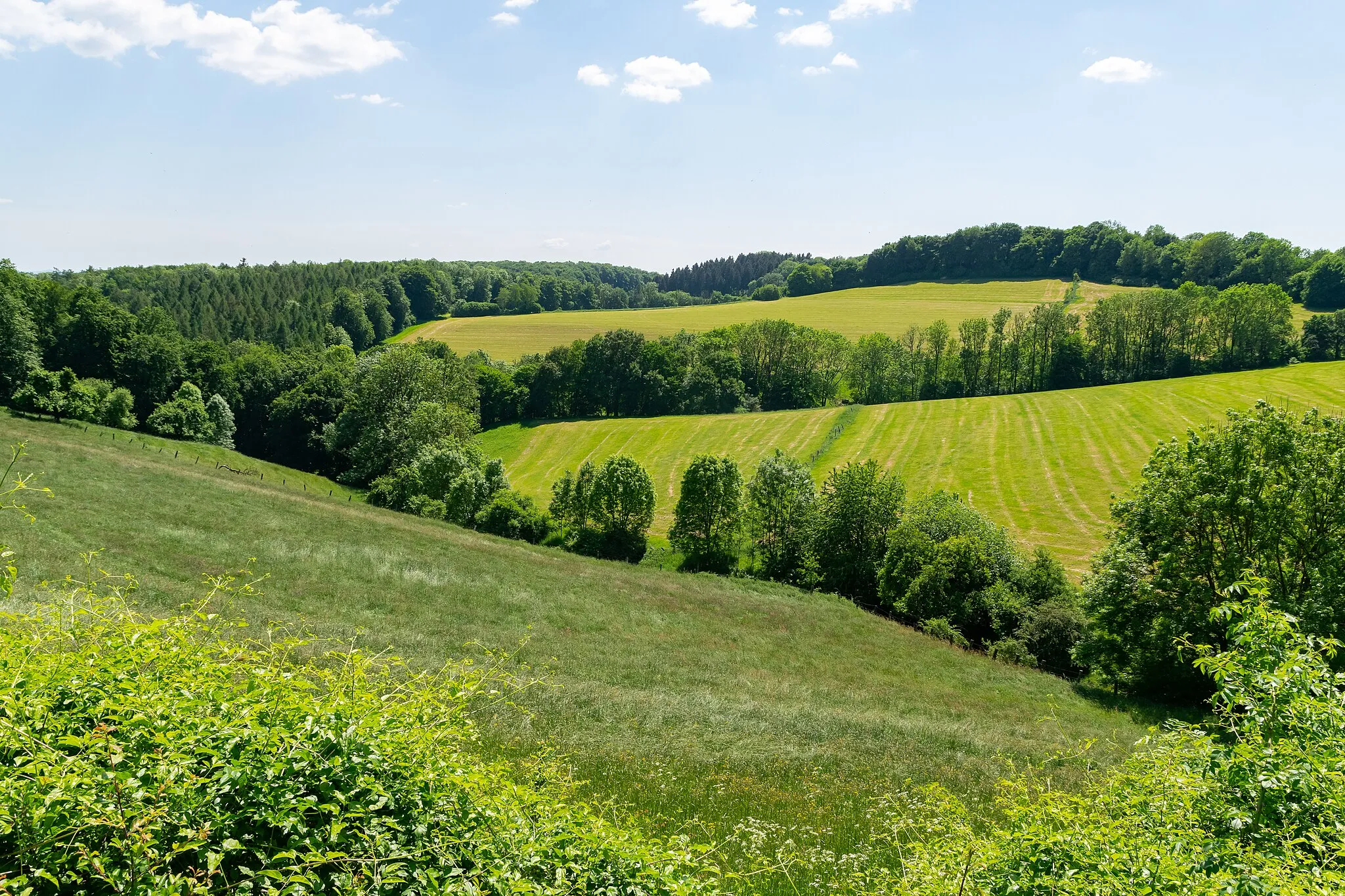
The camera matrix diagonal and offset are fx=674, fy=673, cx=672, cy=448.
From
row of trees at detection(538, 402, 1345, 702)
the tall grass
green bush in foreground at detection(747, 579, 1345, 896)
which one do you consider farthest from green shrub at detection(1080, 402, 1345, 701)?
green bush in foreground at detection(747, 579, 1345, 896)

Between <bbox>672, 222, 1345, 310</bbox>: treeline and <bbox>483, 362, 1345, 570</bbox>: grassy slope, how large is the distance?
1903 inches

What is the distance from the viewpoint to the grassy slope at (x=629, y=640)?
1358 centimetres

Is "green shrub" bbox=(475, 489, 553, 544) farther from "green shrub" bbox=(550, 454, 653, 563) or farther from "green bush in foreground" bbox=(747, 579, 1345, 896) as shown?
"green bush in foreground" bbox=(747, 579, 1345, 896)

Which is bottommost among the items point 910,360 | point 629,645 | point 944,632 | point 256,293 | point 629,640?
point 944,632

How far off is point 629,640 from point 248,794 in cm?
2245

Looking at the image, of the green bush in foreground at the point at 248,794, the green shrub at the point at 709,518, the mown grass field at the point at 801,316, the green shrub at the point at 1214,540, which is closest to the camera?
the green bush in foreground at the point at 248,794

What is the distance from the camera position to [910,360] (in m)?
105

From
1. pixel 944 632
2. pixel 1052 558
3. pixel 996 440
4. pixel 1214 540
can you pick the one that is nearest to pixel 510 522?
pixel 944 632

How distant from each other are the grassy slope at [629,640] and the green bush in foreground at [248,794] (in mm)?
5870

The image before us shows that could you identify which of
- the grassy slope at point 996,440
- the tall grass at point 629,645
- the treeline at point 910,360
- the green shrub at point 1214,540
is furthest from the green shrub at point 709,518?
the treeline at point 910,360

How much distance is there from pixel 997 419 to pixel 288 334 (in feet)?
334

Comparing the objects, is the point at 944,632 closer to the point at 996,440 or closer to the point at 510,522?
the point at 510,522

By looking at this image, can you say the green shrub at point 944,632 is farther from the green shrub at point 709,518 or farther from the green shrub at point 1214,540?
the green shrub at point 709,518

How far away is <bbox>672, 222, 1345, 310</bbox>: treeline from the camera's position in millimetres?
120750
